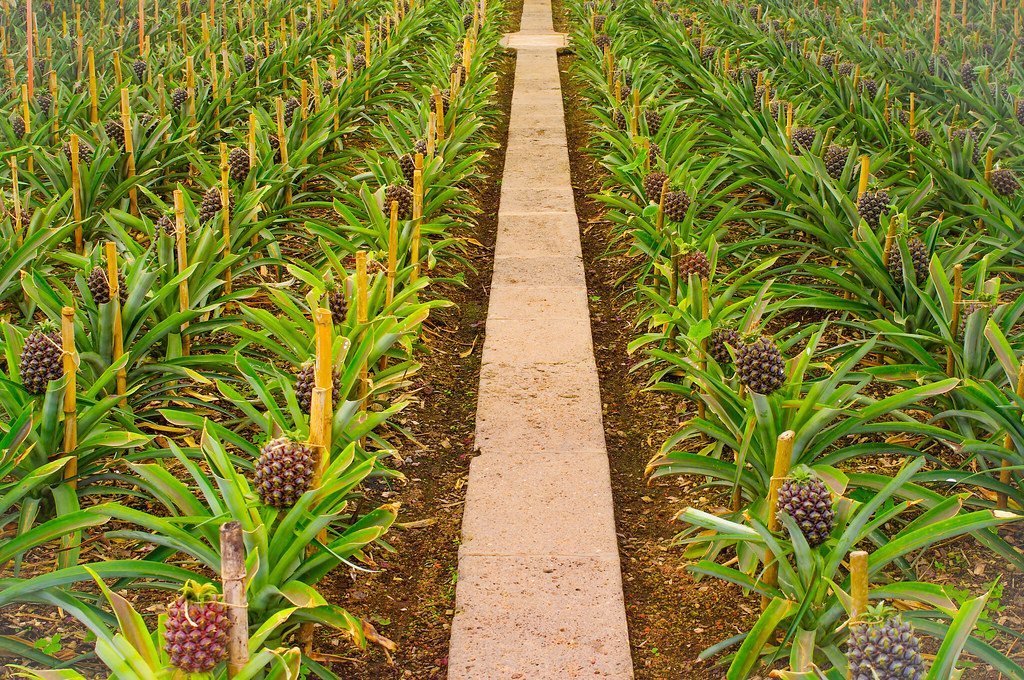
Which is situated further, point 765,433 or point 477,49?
point 477,49

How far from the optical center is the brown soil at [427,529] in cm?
241

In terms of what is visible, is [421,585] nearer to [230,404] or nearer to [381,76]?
[230,404]

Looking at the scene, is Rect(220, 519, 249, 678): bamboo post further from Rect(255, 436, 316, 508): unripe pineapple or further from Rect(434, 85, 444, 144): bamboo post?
Rect(434, 85, 444, 144): bamboo post

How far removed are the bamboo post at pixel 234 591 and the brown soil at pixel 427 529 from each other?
2.03ft

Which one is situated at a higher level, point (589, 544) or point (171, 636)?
point (171, 636)

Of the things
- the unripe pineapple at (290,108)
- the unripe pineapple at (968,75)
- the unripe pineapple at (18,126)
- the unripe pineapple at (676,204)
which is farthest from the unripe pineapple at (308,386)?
the unripe pineapple at (968,75)

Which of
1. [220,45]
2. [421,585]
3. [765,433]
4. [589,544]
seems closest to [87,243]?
[421,585]

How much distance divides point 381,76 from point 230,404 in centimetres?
369

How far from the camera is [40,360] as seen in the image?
2443 mm

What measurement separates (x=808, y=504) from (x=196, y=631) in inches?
52.0

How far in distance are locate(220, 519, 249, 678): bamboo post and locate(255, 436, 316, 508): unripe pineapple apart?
403mm

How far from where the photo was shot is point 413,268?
3590 mm

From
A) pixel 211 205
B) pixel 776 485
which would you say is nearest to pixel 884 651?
pixel 776 485

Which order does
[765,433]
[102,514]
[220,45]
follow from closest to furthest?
[102,514], [765,433], [220,45]
